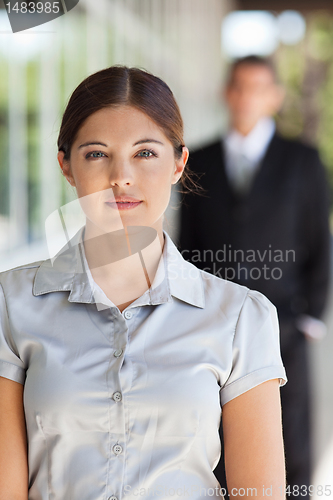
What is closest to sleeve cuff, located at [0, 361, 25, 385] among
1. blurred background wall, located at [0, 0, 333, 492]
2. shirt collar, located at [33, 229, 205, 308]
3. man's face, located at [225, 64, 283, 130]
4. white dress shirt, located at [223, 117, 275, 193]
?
shirt collar, located at [33, 229, 205, 308]

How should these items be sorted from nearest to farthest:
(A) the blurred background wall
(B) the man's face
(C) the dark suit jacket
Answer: (A) the blurred background wall, (C) the dark suit jacket, (B) the man's face

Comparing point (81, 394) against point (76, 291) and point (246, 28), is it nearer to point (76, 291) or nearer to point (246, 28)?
point (76, 291)

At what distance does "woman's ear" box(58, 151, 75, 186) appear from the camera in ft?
2.88

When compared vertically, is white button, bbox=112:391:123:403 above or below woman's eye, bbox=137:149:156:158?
below

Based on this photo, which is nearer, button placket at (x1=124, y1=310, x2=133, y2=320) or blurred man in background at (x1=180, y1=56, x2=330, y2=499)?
button placket at (x1=124, y1=310, x2=133, y2=320)

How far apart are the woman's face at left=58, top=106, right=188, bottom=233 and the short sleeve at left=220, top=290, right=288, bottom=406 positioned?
0.22 meters

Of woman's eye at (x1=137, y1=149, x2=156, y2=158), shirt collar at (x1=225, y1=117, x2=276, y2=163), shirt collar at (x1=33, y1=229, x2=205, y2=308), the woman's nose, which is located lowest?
shirt collar at (x1=33, y1=229, x2=205, y2=308)

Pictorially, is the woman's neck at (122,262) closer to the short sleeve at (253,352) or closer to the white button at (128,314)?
the white button at (128,314)

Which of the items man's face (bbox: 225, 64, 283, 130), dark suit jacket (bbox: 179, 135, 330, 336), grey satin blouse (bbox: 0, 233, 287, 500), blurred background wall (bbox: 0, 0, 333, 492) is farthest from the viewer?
man's face (bbox: 225, 64, 283, 130)

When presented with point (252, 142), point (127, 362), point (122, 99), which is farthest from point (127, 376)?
point (252, 142)

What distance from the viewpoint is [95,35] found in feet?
3.91

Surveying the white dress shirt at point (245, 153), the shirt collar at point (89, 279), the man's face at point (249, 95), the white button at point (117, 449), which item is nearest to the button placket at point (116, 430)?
the white button at point (117, 449)

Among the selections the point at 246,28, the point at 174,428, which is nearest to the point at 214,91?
the point at 246,28

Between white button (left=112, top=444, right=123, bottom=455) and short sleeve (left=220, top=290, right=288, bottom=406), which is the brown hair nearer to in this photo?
short sleeve (left=220, top=290, right=288, bottom=406)
